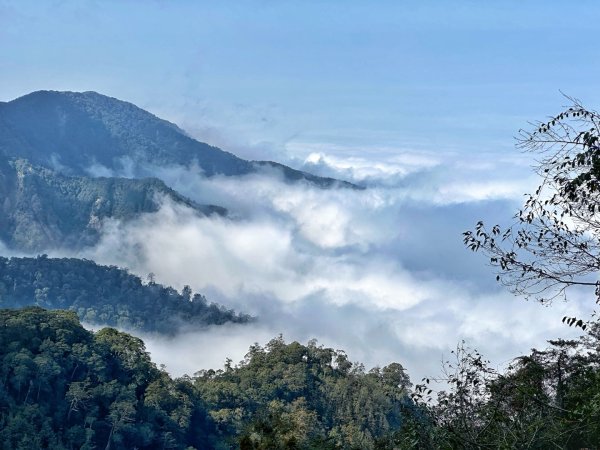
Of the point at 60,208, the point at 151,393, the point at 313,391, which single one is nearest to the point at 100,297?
the point at 313,391

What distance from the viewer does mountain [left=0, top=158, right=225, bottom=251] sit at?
641 ft

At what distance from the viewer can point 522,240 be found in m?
9.11

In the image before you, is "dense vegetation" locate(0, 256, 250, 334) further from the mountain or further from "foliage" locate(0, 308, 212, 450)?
the mountain

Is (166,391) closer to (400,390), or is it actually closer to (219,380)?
(219,380)

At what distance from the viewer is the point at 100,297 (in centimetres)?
12206

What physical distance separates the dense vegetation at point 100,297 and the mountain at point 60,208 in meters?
71.0

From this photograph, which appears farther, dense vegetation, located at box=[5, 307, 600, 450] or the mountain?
the mountain

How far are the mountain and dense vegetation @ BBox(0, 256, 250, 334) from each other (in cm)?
7097

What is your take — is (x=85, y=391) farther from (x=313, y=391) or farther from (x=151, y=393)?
(x=313, y=391)

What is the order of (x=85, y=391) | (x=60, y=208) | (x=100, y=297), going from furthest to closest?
1. (x=60, y=208)
2. (x=100, y=297)
3. (x=85, y=391)

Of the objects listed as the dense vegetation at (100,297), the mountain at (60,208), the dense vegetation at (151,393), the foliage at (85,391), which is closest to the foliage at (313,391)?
the dense vegetation at (151,393)

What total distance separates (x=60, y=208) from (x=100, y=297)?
8154 centimetres

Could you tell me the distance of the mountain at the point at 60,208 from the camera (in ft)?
641

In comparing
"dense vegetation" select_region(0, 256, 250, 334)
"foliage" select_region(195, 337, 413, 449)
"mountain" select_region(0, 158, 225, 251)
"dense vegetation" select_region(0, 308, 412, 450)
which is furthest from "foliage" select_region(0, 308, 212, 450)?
"mountain" select_region(0, 158, 225, 251)
